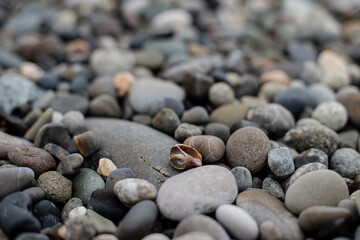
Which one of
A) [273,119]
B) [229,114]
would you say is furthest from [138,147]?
[273,119]

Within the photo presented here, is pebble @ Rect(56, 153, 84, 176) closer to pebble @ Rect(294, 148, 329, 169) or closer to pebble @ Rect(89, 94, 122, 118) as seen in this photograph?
pebble @ Rect(89, 94, 122, 118)

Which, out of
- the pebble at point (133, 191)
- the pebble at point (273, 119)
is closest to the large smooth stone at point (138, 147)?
the pebble at point (133, 191)

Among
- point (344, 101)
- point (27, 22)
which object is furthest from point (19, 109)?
point (344, 101)

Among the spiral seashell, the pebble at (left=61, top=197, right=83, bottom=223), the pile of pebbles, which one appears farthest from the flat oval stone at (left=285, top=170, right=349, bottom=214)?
the pebble at (left=61, top=197, right=83, bottom=223)

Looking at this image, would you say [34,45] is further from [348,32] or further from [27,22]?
[348,32]

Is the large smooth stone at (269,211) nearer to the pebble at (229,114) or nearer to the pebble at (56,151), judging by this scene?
the pebble at (229,114)

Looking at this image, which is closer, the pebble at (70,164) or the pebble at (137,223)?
the pebble at (137,223)

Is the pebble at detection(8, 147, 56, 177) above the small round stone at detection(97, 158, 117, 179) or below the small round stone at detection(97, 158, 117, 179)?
above
